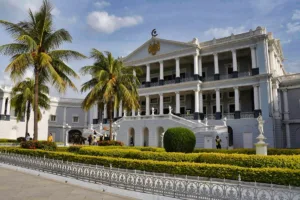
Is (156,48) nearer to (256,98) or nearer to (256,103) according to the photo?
(256,98)

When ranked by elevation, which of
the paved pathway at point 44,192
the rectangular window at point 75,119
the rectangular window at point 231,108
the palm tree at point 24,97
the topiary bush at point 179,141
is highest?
the palm tree at point 24,97

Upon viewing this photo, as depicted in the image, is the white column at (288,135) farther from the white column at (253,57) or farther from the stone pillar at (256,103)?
the white column at (253,57)

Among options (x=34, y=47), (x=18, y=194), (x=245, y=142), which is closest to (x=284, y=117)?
(x=245, y=142)

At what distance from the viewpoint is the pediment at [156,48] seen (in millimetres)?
36562

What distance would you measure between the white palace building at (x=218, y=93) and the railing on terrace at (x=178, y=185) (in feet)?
60.5

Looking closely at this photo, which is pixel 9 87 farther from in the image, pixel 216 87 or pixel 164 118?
pixel 216 87

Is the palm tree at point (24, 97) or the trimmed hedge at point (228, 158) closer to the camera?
the trimmed hedge at point (228, 158)

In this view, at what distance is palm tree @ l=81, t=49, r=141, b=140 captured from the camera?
888 inches

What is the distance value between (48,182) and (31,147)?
7564mm

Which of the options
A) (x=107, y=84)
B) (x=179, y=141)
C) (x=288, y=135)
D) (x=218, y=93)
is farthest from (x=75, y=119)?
(x=179, y=141)

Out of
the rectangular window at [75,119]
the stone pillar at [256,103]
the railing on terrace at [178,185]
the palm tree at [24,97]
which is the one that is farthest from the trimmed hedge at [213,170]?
the rectangular window at [75,119]

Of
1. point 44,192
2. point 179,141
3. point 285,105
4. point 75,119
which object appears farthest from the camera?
point 75,119

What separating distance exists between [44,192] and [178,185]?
4.63m

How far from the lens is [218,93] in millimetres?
32969
